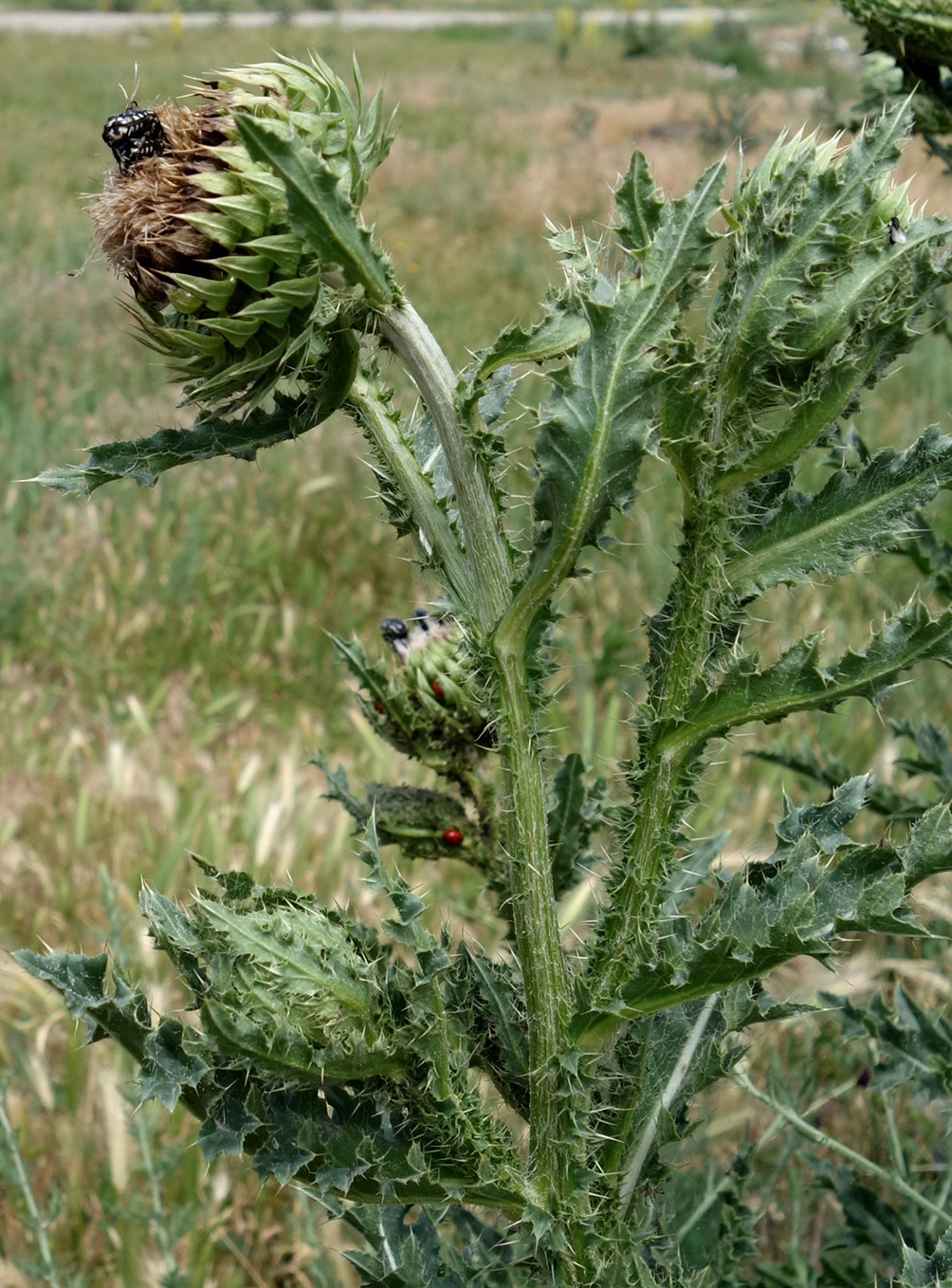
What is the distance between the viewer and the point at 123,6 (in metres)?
44.2

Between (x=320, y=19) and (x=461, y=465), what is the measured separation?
4767 centimetres

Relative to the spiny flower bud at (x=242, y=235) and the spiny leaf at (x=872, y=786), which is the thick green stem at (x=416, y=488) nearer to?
the spiny flower bud at (x=242, y=235)

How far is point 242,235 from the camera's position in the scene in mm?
1091

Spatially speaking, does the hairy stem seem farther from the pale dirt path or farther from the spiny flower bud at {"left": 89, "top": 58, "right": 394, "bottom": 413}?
the pale dirt path

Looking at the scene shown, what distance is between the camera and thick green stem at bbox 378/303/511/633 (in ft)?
3.76

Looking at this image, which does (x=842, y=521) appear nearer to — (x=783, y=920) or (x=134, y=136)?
(x=783, y=920)

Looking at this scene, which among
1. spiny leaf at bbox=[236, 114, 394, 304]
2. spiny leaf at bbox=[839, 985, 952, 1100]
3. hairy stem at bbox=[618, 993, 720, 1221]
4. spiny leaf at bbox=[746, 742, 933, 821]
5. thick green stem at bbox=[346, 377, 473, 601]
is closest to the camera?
spiny leaf at bbox=[236, 114, 394, 304]

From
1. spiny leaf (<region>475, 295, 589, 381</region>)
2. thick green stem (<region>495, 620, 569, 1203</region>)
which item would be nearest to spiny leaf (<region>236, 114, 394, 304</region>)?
spiny leaf (<region>475, 295, 589, 381</region>)

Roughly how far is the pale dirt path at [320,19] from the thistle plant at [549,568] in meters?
34.4

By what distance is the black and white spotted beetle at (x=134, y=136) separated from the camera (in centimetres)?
115

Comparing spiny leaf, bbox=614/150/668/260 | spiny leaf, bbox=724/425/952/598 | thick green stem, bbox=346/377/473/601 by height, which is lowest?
spiny leaf, bbox=724/425/952/598

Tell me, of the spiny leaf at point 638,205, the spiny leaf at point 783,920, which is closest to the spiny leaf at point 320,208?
the spiny leaf at point 638,205

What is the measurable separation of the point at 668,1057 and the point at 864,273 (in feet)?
2.82

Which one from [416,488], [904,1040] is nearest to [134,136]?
[416,488]
